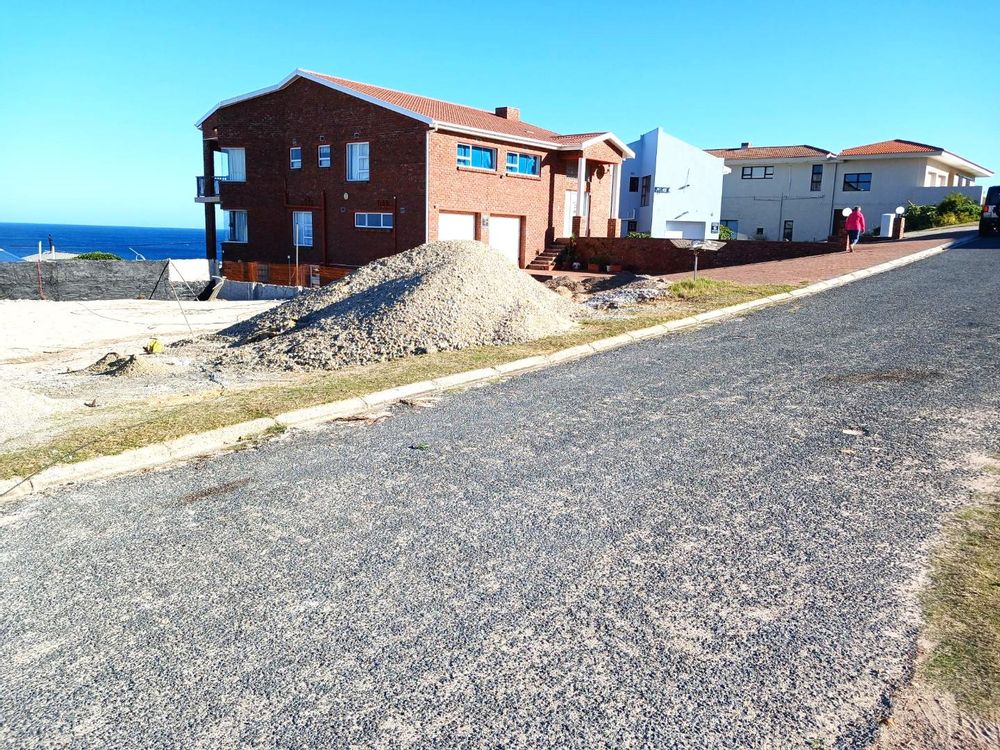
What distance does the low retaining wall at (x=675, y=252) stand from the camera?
2707 cm

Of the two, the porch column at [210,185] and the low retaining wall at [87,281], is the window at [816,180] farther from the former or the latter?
the low retaining wall at [87,281]

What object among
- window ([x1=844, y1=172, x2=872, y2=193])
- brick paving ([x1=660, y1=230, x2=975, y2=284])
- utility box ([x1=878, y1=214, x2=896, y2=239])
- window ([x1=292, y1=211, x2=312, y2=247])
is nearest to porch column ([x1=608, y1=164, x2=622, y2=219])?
utility box ([x1=878, y1=214, x2=896, y2=239])

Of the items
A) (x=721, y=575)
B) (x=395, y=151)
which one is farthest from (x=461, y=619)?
(x=395, y=151)

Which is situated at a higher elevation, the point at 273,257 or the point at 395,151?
the point at 395,151

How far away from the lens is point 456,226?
32375 millimetres

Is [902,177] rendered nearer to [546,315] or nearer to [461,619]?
[546,315]

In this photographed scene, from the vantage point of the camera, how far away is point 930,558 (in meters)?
4.42

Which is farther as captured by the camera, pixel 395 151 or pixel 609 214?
pixel 609 214

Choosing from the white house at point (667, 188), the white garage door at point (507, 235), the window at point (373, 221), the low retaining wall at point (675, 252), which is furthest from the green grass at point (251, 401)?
the white house at point (667, 188)

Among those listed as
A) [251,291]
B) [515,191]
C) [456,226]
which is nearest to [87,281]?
[251,291]

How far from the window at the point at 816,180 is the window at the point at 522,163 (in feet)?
80.3

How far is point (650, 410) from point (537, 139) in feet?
93.7

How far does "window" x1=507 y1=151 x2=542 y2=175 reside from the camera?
112 ft

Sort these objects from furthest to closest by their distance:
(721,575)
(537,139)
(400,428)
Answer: (537,139)
(400,428)
(721,575)
